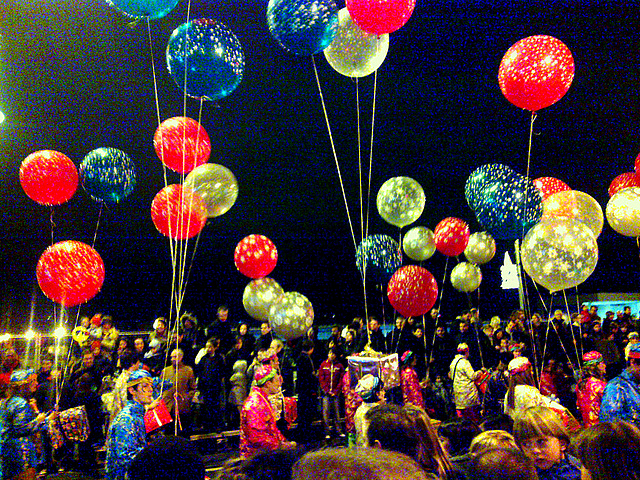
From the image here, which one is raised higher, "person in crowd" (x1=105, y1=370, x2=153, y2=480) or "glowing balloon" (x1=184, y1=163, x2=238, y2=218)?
"glowing balloon" (x1=184, y1=163, x2=238, y2=218)

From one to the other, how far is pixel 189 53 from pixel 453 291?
10161 millimetres

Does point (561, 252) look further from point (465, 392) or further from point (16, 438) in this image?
point (16, 438)

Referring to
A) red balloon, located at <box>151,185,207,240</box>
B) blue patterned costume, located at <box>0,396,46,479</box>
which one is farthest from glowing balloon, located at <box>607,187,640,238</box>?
blue patterned costume, located at <box>0,396,46,479</box>

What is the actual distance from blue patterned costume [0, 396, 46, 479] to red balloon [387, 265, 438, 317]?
3.63m

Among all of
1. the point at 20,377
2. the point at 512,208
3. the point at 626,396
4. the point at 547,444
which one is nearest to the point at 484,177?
the point at 512,208

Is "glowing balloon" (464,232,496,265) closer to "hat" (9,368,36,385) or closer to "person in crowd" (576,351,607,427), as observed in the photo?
"person in crowd" (576,351,607,427)

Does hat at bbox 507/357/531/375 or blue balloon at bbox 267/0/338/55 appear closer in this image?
blue balloon at bbox 267/0/338/55

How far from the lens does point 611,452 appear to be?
1771mm

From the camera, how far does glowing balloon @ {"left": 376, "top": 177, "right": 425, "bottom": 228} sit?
20.5 ft

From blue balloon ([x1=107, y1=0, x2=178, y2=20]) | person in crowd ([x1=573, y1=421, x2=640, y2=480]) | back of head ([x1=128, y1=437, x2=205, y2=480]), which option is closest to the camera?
back of head ([x1=128, y1=437, x2=205, y2=480])

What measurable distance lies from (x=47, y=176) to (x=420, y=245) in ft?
16.3

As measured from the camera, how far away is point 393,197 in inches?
247

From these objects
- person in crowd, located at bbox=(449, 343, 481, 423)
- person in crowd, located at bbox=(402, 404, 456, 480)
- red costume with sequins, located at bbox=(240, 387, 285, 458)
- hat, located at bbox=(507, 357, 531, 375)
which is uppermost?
person in crowd, located at bbox=(402, 404, 456, 480)

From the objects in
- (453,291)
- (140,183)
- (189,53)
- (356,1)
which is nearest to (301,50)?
(356,1)
